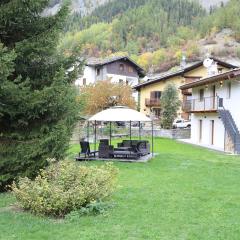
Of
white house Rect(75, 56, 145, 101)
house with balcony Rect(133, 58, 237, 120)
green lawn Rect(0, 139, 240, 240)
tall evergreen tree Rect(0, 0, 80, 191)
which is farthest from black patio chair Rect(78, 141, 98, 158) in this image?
white house Rect(75, 56, 145, 101)

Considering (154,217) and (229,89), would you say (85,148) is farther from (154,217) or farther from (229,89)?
(229,89)

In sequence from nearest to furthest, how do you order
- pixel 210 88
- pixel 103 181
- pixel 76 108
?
1. pixel 103 181
2. pixel 76 108
3. pixel 210 88

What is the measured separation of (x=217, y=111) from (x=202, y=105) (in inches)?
151

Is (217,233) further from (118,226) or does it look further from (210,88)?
(210,88)

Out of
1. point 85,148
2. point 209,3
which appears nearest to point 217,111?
point 85,148

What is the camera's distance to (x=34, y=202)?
8.67 meters

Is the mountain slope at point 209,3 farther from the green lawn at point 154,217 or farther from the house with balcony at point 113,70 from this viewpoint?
the green lawn at point 154,217

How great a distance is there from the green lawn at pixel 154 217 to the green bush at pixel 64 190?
11.3 inches

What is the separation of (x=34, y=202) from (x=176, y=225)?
2.71 m

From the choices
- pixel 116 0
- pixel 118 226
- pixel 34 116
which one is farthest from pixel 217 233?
pixel 116 0

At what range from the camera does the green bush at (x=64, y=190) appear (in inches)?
336

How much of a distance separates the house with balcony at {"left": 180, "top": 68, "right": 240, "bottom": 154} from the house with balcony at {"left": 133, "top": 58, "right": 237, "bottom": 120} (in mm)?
14959

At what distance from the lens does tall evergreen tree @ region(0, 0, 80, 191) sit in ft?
35.8

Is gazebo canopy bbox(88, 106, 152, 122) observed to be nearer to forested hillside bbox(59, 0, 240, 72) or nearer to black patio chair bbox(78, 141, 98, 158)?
black patio chair bbox(78, 141, 98, 158)
